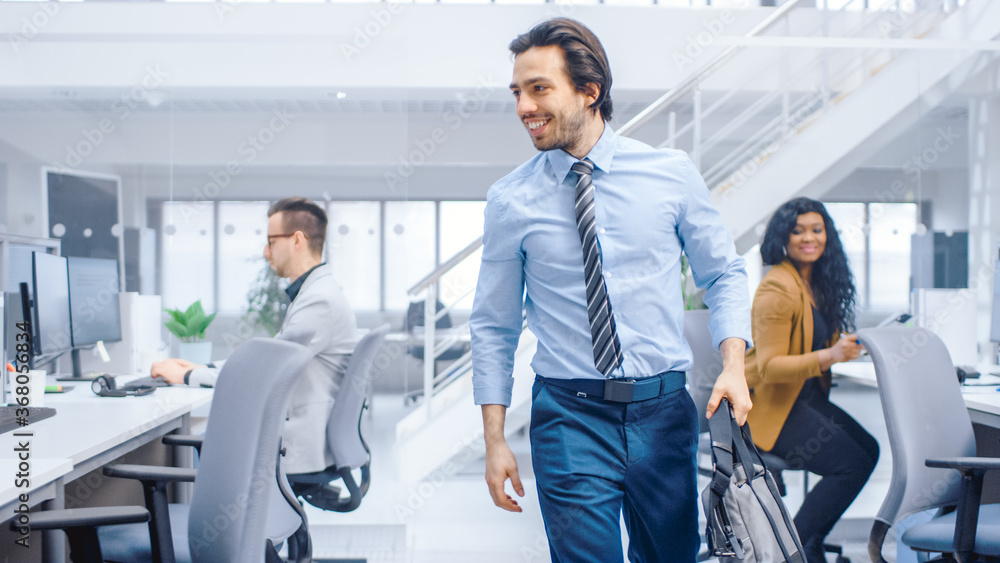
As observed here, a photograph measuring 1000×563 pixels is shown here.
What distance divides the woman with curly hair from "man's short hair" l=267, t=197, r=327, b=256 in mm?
1561

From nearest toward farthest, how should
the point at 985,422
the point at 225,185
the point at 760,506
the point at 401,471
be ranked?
1. the point at 760,506
2. the point at 985,422
3. the point at 401,471
4. the point at 225,185

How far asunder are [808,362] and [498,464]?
138 cm

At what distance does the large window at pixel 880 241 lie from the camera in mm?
4055

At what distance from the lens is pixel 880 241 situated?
4160 millimetres

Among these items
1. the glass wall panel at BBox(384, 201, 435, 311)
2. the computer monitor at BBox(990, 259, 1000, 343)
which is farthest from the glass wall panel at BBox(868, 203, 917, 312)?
the glass wall panel at BBox(384, 201, 435, 311)

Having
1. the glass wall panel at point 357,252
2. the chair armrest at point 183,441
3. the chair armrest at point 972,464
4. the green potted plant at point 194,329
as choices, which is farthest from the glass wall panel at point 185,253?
the chair armrest at point 972,464

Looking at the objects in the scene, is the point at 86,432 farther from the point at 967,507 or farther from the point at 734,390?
the point at 967,507

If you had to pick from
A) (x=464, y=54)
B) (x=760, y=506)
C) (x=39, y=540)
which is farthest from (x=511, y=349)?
(x=464, y=54)

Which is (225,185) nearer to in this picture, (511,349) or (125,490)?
(125,490)

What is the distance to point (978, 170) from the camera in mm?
4125

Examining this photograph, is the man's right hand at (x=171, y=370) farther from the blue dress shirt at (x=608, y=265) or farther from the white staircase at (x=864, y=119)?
the white staircase at (x=864, y=119)

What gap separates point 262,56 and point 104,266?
6.36 feet

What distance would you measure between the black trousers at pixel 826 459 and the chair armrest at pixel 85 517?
1.89 m

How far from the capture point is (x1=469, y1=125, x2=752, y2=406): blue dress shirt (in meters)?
1.30
